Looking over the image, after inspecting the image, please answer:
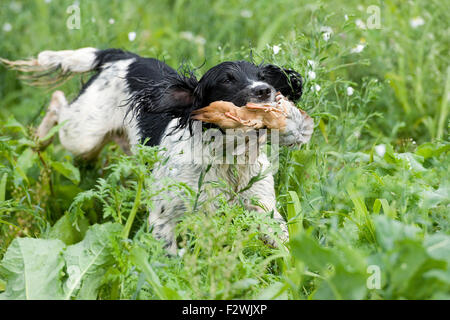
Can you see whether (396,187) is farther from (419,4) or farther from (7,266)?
(419,4)

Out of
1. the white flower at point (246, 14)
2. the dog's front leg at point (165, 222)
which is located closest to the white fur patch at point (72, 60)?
the dog's front leg at point (165, 222)

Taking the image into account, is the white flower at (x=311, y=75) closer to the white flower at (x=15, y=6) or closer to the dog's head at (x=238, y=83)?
the dog's head at (x=238, y=83)

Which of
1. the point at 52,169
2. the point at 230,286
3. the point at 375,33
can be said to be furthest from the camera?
the point at 375,33

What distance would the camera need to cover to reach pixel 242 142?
2904 mm

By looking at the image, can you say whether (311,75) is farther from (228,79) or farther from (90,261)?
(90,261)

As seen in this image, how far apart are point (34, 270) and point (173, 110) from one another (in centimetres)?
113

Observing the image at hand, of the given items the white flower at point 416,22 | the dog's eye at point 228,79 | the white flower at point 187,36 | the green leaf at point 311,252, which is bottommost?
the green leaf at point 311,252

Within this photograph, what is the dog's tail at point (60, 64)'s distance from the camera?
4262mm

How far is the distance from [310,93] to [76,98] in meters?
1.86

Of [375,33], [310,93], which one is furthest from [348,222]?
[375,33]

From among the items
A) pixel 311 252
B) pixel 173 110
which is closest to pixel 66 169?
pixel 173 110

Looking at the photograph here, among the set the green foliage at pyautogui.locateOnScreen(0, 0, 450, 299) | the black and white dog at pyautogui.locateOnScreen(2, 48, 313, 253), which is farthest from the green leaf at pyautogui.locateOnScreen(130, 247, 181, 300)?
the black and white dog at pyautogui.locateOnScreen(2, 48, 313, 253)

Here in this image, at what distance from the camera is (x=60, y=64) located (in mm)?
4367

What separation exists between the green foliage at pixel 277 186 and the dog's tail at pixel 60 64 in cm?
17
